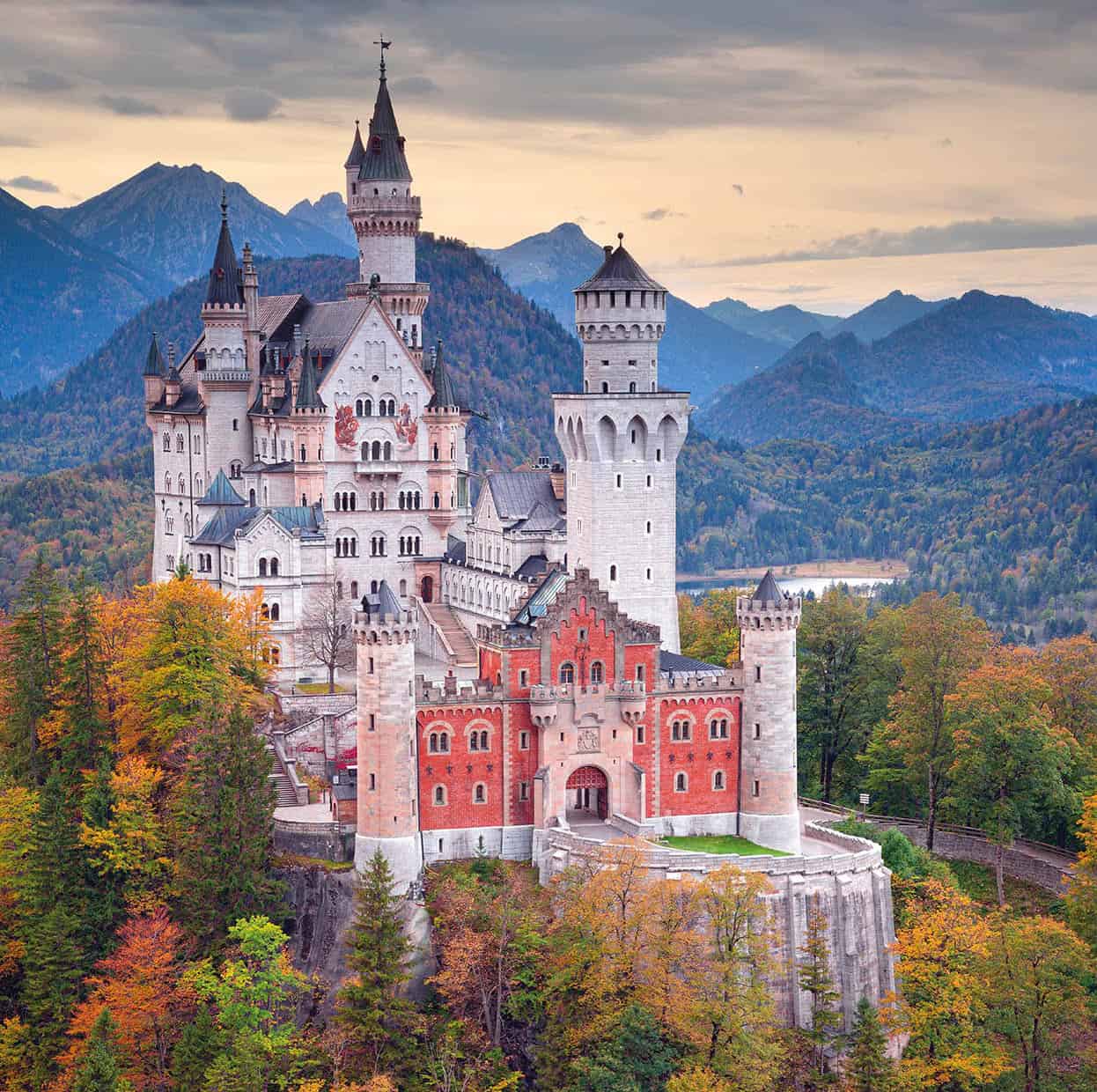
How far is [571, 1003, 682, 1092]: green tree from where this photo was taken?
65.6 m

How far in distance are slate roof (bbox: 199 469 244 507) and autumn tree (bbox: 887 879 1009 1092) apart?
156 ft

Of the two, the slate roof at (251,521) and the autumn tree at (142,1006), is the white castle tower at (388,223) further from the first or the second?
the autumn tree at (142,1006)

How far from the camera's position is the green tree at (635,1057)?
6562 centimetres

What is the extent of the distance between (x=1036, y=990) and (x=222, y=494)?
52.5 metres

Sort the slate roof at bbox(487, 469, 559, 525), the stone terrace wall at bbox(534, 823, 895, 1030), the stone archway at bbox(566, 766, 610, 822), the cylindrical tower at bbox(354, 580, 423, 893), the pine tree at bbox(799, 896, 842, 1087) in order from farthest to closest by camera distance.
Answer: the slate roof at bbox(487, 469, 559, 525)
the stone archway at bbox(566, 766, 610, 822)
the cylindrical tower at bbox(354, 580, 423, 893)
the stone terrace wall at bbox(534, 823, 895, 1030)
the pine tree at bbox(799, 896, 842, 1087)

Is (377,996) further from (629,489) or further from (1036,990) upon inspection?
(629,489)

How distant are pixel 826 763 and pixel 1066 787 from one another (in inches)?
605

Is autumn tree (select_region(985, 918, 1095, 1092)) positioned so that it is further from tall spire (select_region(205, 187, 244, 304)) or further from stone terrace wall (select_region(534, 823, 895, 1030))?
tall spire (select_region(205, 187, 244, 304))

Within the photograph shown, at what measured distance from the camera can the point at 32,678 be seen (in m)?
85.0

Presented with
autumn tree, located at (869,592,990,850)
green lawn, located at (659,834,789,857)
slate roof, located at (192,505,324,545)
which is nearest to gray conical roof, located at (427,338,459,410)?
slate roof, located at (192,505,324,545)

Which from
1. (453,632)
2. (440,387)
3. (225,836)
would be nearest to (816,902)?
(225,836)

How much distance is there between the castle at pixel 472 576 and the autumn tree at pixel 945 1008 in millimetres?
2637

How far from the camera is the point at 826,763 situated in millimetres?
100938

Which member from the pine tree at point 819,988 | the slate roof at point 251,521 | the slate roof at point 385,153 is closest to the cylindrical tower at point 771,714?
the pine tree at point 819,988
